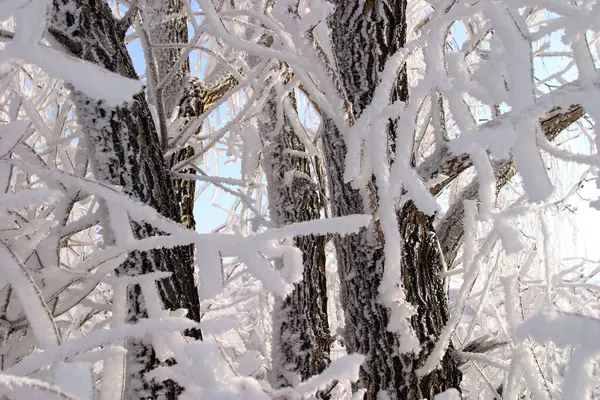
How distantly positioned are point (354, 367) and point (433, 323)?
1.02 metres

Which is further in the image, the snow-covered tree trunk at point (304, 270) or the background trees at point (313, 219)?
the snow-covered tree trunk at point (304, 270)

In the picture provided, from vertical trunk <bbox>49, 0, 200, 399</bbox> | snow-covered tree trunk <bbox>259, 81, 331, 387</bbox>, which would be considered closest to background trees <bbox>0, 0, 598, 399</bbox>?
vertical trunk <bbox>49, 0, 200, 399</bbox>

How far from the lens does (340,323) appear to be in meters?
4.38

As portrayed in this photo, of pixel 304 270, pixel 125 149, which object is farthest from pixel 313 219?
pixel 304 270

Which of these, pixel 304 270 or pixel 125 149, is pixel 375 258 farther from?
pixel 304 270

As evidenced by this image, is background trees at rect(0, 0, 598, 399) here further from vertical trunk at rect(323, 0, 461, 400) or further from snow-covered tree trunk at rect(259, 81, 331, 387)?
snow-covered tree trunk at rect(259, 81, 331, 387)

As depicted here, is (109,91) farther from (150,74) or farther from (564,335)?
(150,74)

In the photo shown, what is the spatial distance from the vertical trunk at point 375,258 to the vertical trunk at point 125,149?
541 mm

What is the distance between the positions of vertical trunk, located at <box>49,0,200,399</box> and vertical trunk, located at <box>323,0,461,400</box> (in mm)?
541

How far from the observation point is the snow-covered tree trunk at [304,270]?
303 cm

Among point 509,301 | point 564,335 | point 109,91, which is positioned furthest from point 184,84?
point 564,335

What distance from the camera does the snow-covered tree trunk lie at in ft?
9.95

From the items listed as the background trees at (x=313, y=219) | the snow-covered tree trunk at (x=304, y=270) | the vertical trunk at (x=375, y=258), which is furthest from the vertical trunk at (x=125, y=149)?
the snow-covered tree trunk at (x=304, y=270)

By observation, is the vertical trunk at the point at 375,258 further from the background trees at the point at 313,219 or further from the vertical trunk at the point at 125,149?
the vertical trunk at the point at 125,149
